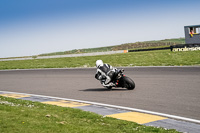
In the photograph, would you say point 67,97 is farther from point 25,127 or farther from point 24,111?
point 25,127

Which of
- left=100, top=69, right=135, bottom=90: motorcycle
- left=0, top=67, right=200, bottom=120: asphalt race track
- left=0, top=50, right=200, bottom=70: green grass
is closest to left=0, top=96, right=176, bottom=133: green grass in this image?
left=0, top=67, right=200, bottom=120: asphalt race track

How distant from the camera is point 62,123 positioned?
250 inches

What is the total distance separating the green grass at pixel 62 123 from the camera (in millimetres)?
5684

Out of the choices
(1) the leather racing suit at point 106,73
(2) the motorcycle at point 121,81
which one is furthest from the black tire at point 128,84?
(1) the leather racing suit at point 106,73

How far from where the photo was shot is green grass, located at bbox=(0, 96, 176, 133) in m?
5.68

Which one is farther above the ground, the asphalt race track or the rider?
the rider

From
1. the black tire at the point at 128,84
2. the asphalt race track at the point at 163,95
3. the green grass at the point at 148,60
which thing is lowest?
the asphalt race track at the point at 163,95

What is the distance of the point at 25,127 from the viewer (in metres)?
5.75

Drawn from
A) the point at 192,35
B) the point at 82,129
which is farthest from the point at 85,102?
the point at 192,35

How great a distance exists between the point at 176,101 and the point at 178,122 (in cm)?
244

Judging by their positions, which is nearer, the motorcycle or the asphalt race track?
the asphalt race track

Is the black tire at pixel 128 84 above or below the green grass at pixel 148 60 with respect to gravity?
below

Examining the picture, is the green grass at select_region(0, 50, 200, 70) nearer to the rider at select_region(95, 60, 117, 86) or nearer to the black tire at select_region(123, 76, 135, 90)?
the black tire at select_region(123, 76, 135, 90)

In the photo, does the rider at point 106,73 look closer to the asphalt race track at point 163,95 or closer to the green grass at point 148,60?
the asphalt race track at point 163,95
